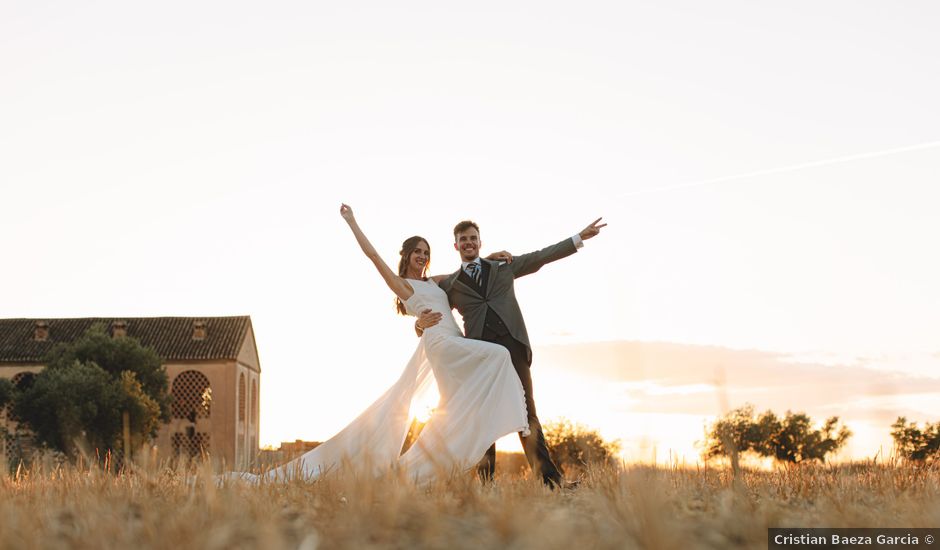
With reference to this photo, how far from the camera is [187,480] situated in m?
6.46

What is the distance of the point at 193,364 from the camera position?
56.6m

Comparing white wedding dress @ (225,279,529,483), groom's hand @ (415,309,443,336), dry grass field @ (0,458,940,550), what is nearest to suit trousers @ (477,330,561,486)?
white wedding dress @ (225,279,529,483)

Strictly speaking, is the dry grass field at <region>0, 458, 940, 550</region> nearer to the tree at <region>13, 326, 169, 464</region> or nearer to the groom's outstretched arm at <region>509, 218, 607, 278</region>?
the groom's outstretched arm at <region>509, 218, 607, 278</region>

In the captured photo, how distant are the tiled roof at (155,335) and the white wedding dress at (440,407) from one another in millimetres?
48824

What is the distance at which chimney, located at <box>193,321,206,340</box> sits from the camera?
5855 centimetres

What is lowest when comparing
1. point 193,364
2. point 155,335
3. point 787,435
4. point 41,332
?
point 787,435

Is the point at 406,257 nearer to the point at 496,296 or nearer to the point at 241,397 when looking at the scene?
the point at 496,296

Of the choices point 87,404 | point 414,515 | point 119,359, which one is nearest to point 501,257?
point 414,515

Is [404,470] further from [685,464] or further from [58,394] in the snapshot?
[58,394]

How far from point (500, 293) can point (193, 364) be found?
5096cm

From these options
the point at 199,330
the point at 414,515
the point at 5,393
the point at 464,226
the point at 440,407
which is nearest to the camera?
the point at 414,515

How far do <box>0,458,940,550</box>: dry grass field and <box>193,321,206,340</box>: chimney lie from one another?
54.3 meters

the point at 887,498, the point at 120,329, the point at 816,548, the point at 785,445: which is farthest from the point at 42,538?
the point at 120,329

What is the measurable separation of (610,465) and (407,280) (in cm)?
309
